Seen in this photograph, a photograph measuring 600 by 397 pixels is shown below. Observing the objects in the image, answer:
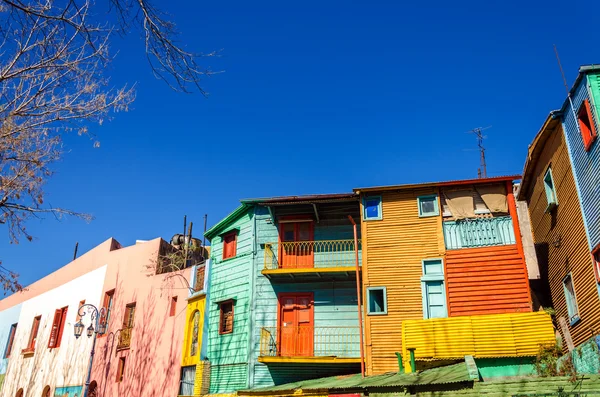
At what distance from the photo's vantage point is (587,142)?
1324cm

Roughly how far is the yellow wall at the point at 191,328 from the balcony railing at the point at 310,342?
11.2ft

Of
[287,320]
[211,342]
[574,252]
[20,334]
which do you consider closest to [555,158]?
[574,252]

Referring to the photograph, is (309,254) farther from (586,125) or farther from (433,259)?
(586,125)

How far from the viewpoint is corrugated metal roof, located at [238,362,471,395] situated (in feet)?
44.3

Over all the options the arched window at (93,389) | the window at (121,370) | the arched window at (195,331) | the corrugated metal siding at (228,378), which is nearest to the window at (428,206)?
the corrugated metal siding at (228,378)

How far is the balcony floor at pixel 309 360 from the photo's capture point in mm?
19312

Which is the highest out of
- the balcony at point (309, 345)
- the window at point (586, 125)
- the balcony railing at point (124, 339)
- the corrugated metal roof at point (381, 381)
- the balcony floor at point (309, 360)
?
the window at point (586, 125)

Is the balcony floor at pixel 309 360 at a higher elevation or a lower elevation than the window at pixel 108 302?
lower

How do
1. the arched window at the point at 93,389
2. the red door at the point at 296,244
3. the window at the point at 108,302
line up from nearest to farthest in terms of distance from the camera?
1. the red door at the point at 296,244
2. the arched window at the point at 93,389
3. the window at the point at 108,302

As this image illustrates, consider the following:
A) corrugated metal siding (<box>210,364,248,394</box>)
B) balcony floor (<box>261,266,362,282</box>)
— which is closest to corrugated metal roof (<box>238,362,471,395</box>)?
corrugated metal siding (<box>210,364,248,394</box>)

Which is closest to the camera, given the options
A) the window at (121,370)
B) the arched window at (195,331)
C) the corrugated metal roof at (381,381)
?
the corrugated metal roof at (381,381)

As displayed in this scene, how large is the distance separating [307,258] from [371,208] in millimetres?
3350

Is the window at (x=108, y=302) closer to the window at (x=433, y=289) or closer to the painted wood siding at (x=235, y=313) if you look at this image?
the painted wood siding at (x=235, y=313)

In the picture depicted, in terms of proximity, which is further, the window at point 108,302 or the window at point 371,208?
the window at point 108,302
